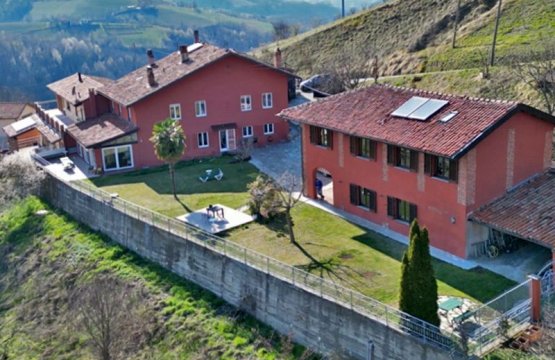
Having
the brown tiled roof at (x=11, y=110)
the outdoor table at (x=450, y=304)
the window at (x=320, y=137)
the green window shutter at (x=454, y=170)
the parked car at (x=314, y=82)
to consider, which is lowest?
the brown tiled roof at (x=11, y=110)

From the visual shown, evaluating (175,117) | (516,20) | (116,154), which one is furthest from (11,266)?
(516,20)

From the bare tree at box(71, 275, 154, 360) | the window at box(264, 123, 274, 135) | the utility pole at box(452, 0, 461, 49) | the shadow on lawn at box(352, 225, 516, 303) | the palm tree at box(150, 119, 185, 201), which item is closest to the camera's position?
the shadow on lawn at box(352, 225, 516, 303)

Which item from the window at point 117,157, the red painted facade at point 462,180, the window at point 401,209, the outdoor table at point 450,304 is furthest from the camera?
the window at point 117,157

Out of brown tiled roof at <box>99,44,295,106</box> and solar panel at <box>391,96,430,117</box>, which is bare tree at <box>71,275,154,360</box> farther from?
brown tiled roof at <box>99,44,295,106</box>

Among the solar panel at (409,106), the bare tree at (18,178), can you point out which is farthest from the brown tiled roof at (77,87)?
the solar panel at (409,106)

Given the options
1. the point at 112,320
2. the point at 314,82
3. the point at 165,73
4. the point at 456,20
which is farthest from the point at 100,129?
the point at 456,20

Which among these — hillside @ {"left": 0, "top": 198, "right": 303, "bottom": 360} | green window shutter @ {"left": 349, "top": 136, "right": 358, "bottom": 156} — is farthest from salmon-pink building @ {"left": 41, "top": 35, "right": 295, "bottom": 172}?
green window shutter @ {"left": 349, "top": 136, "right": 358, "bottom": 156}

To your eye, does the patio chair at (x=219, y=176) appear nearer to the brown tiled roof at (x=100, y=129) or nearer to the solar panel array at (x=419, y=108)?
the brown tiled roof at (x=100, y=129)

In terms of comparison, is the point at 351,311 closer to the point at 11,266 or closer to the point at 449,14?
the point at 11,266
